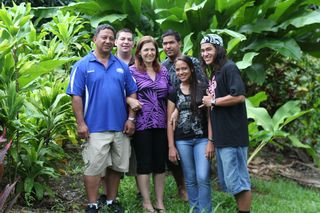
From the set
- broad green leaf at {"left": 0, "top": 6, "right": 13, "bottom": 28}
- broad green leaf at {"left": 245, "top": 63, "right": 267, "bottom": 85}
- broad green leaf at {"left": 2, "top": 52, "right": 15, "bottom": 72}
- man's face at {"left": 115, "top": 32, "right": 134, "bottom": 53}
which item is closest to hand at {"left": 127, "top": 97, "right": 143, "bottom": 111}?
man's face at {"left": 115, "top": 32, "right": 134, "bottom": 53}

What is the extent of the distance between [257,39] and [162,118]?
111 inches

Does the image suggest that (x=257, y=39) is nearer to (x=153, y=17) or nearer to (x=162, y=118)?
(x=153, y=17)

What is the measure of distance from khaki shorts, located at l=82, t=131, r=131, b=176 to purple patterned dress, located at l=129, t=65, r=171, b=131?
0.78 ft

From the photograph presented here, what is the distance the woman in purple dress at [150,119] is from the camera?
14.8ft

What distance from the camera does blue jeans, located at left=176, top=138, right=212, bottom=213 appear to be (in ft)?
14.0

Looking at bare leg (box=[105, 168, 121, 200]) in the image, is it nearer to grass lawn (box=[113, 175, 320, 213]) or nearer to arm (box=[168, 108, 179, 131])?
grass lawn (box=[113, 175, 320, 213])

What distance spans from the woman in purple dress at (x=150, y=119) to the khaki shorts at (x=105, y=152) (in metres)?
0.17

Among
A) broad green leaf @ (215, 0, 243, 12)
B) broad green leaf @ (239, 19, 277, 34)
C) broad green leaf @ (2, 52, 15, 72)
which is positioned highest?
broad green leaf @ (215, 0, 243, 12)

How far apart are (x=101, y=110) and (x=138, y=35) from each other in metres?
2.37

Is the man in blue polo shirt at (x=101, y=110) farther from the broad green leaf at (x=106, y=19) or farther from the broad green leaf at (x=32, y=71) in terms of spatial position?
the broad green leaf at (x=106, y=19)

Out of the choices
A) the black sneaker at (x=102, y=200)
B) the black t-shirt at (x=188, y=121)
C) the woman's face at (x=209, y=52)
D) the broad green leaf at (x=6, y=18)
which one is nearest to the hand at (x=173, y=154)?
the black t-shirt at (x=188, y=121)

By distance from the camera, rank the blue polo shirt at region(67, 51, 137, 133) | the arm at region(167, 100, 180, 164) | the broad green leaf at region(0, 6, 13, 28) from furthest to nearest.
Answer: the broad green leaf at region(0, 6, 13, 28) → the arm at region(167, 100, 180, 164) → the blue polo shirt at region(67, 51, 137, 133)

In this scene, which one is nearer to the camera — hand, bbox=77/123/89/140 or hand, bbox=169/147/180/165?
hand, bbox=77/123/89/140

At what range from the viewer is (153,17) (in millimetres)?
7230
